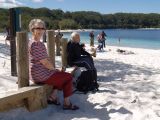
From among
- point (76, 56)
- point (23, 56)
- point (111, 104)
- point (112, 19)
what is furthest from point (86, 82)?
point (112, 19)

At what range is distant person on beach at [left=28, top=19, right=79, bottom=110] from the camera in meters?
5.93

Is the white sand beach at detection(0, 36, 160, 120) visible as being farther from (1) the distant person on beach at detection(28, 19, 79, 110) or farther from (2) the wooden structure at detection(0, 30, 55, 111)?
(1) the distant person on beach at detection(28, 19, 79, 110)

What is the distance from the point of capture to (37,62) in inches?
236

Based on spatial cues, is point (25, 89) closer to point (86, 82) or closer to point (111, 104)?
point (111, 104)

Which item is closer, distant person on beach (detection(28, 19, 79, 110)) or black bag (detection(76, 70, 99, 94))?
distant person on beach (detection(28, 19, 79, 110))

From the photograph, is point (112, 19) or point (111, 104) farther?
point (112, 19)

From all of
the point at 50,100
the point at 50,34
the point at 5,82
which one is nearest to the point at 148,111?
the point at 50,100

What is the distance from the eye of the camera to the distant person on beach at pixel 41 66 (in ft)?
19.5

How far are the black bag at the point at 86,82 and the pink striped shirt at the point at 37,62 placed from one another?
5.28ft

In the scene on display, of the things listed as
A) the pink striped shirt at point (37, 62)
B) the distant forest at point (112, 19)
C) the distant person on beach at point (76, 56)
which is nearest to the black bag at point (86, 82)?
the distant person on beach at point (76, 56)

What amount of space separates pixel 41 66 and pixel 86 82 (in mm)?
1792

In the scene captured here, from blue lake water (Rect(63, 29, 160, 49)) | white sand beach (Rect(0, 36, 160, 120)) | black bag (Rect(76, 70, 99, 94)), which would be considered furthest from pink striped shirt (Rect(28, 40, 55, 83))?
blue lake water (Rect(63, 29, 160, 49))

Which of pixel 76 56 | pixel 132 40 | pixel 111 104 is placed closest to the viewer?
pixel 111 104

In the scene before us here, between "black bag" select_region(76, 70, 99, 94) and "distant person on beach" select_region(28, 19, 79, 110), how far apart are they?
4.39 ft
